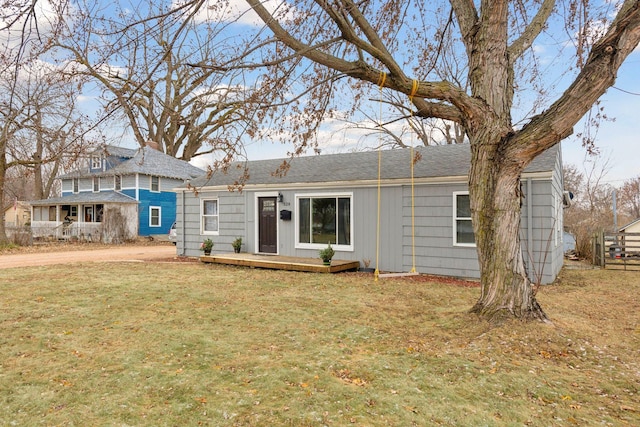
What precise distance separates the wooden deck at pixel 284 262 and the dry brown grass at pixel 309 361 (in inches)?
107

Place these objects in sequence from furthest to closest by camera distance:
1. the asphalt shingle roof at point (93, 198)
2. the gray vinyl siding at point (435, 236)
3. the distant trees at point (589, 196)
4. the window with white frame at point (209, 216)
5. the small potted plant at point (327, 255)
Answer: the asphalt shingle roof at point (93, 198)
the distant trees at point (589, 196)
the window with white frame at point (209, 216)
the small potted plant at point (327, 255)
the gray vinyl siding at point (435, 236)

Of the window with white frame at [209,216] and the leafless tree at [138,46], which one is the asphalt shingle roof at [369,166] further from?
the leafless tree at [138,46]

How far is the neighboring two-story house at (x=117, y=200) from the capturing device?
20.8 meters

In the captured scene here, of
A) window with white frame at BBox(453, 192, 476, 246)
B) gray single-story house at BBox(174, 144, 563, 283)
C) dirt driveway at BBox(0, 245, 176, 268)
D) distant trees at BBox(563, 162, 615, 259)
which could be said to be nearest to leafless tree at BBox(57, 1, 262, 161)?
gray single-story house at BBox(174, 144, 563, 283)

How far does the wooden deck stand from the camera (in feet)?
33.1

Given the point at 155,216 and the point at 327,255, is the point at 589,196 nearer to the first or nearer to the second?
the point at 327,255

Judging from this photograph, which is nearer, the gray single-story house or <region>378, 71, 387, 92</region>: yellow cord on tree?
<region>378, 71, 387, 92</region>: yellow cord on tree

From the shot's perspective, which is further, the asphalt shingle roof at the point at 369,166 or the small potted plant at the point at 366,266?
the small potted plant at the point at 366,266

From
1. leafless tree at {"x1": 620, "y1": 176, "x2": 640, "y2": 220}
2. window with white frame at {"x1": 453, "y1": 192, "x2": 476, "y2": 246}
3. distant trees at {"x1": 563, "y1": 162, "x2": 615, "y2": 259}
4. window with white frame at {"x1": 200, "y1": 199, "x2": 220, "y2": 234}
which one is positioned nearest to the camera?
window with white frame at {"x1": 453, "y1": 192, "x2": 476, "y2": 246}

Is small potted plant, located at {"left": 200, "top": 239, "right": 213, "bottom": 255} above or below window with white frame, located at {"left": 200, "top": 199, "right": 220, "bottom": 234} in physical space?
below

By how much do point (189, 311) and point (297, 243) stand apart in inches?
225

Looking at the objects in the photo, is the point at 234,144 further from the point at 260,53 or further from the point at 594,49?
the point at 594,49

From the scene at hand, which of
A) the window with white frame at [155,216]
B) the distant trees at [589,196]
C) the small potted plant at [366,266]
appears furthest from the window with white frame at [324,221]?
the window with white frame at [155,216]

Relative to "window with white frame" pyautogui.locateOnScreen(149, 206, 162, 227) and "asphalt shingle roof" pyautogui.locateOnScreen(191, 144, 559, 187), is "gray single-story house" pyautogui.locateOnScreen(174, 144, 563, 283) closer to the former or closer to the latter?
"asphalt shingle roof" pyautogui.locateOnScreen(191, 144, 559, 187)
